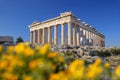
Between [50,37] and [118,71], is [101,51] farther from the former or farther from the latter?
[50,37]

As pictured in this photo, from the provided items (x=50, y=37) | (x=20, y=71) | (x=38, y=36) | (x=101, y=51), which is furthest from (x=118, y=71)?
(x=38, y=36)

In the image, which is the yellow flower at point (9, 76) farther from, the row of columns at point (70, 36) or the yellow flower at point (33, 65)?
the row of columns at point (70, 36)

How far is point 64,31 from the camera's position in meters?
57.7

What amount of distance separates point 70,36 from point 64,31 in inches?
93.0

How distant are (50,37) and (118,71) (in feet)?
192

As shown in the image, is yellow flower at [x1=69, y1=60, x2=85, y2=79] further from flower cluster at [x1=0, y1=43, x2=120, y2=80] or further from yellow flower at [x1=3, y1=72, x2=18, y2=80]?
yellow flower at [x1=3, y1=72, x2=18, y2=80]

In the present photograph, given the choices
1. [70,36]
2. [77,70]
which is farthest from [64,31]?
[77,70]

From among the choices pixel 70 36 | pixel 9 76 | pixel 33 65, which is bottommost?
pixel 9 76

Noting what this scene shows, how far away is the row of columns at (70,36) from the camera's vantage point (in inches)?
2216

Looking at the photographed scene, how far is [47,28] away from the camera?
6259cm

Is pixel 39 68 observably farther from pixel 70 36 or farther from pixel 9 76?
pixel 70 36

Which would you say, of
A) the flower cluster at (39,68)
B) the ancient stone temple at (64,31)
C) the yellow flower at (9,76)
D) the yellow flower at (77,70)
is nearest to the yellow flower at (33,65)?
the flower cluster at (39,68)

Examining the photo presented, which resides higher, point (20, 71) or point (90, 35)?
point (90, 35)

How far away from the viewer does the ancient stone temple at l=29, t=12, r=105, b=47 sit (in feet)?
183
